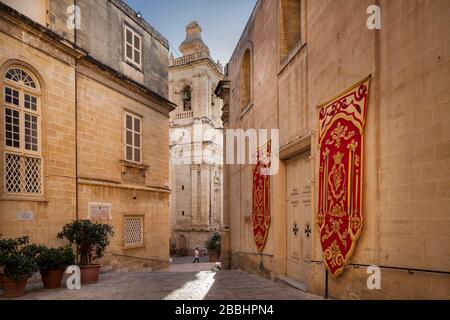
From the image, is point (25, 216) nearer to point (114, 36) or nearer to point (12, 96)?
point (12, 96)

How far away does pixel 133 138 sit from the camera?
13.2 meters

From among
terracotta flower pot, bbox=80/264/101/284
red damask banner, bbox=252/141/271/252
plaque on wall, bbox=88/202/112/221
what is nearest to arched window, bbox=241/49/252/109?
red damask banner, bbox=252/141/271/252

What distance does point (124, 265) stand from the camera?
12031 mm

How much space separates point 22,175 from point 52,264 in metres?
2.68

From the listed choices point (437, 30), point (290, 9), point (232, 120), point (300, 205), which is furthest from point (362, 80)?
point (232, 120)

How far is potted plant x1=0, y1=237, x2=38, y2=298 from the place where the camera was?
6.21 metres

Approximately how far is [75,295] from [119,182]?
6.04m

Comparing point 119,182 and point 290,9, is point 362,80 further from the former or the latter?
point 119,182

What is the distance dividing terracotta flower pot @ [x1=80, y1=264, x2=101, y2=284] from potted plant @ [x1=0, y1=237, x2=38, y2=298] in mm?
1613

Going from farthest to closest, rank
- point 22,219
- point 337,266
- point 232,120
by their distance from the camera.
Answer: point 232,120 → point 22,219 → point 337,266

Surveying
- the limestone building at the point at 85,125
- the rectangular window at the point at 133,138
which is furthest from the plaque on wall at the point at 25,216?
the rectangular window at the point at 133,138

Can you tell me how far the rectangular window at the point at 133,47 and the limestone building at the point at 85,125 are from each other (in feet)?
0.13

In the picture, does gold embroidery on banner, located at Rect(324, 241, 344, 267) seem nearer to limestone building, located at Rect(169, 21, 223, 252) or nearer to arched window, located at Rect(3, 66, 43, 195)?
arched window, located at Rect(3, 66, 43, 195)

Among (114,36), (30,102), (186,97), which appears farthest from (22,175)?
(186,97)
